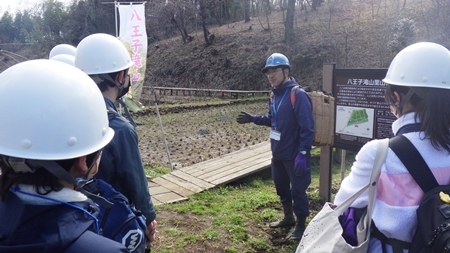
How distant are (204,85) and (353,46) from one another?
9577mm

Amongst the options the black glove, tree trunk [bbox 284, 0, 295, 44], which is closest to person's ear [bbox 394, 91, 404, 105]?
the black glove

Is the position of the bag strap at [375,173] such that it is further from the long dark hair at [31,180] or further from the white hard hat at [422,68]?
the long dark hair at [31,180]

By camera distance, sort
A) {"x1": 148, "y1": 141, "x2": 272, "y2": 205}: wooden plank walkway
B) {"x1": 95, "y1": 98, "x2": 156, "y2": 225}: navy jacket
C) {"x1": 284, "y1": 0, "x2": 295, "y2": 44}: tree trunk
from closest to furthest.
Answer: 1. {"x1": 95, "y1": 98, "x2": 156, "y2": 225}: navy jacket
2. {"x1": 148, "y1": 141, "x2": 272, "y2": 205}: wooden plank walkway
3. {"x1": 284, "y1": 0, "x2": 295, "y2": 44}: tree trunk

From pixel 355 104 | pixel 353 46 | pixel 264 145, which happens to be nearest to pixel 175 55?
pixel 353 46

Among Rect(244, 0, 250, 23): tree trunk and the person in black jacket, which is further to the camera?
Rect(244, 0, 250, 23): tree trunk

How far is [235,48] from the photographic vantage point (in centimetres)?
2598

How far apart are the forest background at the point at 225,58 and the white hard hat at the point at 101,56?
210 centimetres

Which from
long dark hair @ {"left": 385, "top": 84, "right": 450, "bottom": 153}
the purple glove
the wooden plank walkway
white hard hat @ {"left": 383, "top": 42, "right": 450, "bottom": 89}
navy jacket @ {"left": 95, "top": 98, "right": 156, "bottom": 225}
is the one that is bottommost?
the wooden plank walkway

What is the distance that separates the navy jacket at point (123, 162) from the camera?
213 cm

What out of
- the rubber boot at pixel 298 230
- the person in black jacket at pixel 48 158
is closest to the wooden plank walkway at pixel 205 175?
the rubber boot at pixel 298 230

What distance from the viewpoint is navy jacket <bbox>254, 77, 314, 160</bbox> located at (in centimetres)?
380

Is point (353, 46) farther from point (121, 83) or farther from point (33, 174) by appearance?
point (33, 174)

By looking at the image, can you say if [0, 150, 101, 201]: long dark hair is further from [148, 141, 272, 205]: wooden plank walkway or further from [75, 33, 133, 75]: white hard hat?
[148, 141, 272, 205]: wooden plank walkway

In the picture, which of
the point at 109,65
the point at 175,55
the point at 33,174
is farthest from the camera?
the point at 175,55
